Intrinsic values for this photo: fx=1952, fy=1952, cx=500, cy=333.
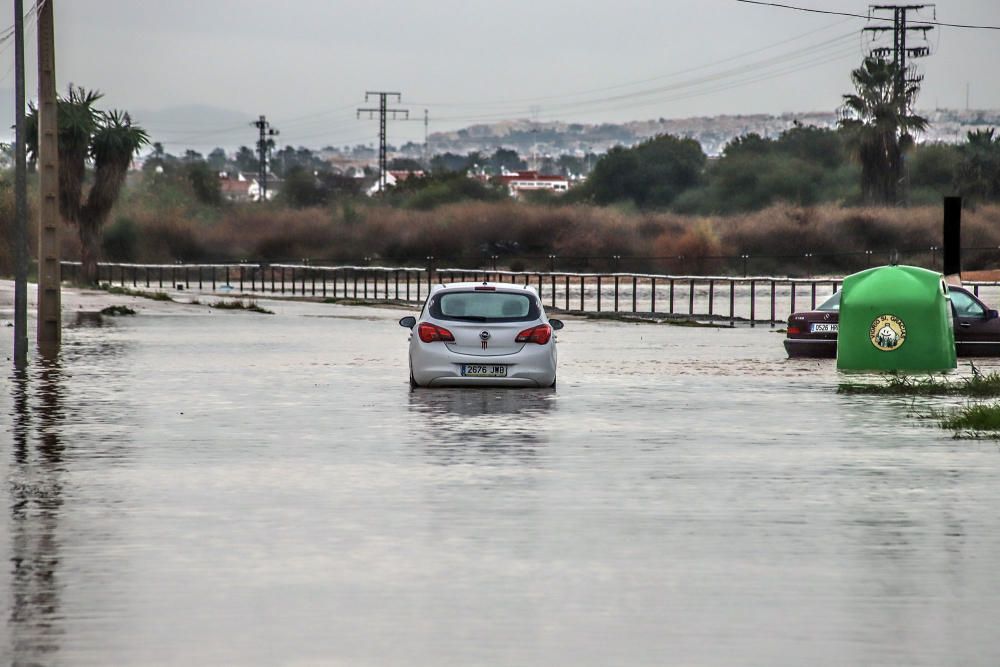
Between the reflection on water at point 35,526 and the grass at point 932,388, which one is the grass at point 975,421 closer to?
the grass at point 932,388

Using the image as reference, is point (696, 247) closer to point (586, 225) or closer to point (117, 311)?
point (586, 225)

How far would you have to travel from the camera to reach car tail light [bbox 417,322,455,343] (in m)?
23.3

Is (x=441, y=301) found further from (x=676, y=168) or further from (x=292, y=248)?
(x=676, y=168)

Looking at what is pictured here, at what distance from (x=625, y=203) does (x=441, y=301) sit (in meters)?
106

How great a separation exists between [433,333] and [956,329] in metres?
10.5

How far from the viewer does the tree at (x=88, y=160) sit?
76.0 meters

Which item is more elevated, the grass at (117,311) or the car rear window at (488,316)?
the car rear window at (488,316)

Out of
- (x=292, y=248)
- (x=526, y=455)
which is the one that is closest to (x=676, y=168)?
(x=292, y=248)

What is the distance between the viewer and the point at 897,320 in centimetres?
2650

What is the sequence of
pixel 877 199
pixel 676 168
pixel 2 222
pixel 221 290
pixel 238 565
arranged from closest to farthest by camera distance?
pixel 238 565
pixel 221 290
pixel 2 222
pixel 877 199
pixel 676 168

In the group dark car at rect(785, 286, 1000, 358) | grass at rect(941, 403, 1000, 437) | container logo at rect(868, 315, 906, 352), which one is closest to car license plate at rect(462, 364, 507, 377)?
grass at rect(941, 403, 1000, 437)

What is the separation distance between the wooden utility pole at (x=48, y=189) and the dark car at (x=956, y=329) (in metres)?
12.2

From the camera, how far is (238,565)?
415 inches

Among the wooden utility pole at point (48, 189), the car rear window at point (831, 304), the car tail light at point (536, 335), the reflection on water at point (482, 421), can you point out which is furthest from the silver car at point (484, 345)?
the wooden utility pole at point (48, 189)
